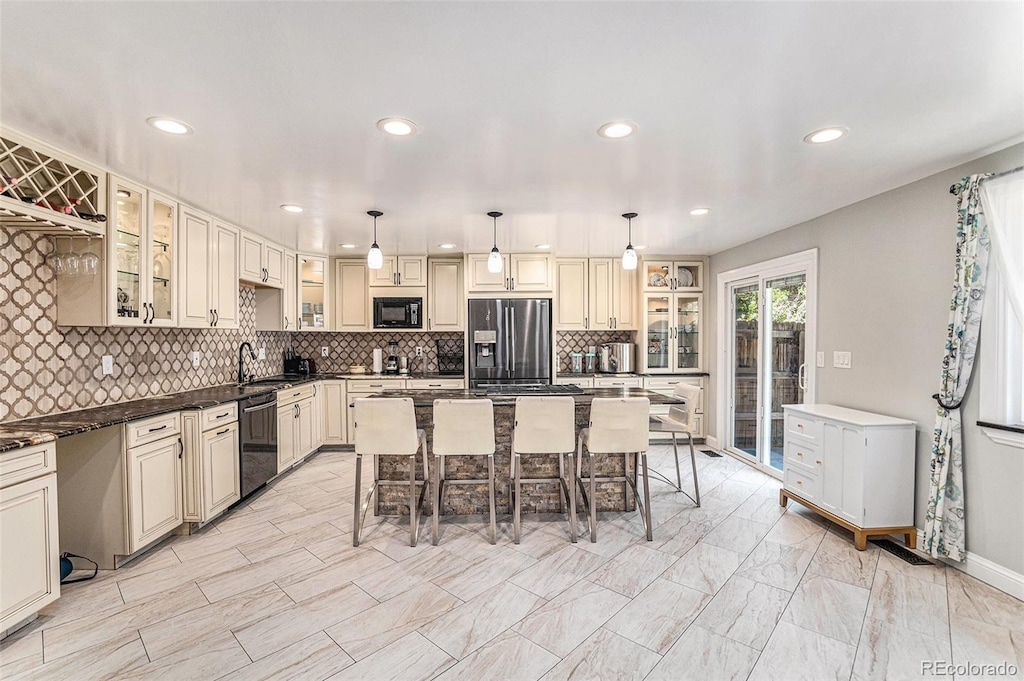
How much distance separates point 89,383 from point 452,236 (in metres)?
3.03

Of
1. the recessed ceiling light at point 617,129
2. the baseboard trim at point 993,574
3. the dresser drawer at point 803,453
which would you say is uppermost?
the recessed ceiling light at point 617,129

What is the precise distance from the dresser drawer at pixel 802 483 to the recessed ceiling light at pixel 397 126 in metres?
3.54

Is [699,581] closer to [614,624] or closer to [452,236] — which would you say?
[614,624]

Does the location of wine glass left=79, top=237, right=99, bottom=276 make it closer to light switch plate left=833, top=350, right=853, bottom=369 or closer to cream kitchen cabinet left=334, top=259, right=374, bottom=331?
cream kitchen cabinet left=334, top=259, right=374, bottom=331

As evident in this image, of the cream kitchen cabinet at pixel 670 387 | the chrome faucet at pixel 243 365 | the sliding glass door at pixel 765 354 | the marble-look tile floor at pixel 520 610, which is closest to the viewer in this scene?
the marble-look tile floor at pixel 520 610

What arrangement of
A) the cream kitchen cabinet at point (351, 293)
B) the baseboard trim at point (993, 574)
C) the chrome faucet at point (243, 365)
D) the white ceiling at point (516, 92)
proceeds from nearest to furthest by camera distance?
1. the white ceiling at point (516, 92)
2. the baseboard trim at point (993, 574)
3. the chrome faucet at point (243, 365)
4. the cream kitchen cabinet at point (351, 293)

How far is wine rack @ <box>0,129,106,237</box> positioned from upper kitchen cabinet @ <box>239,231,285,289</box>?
1.56 m

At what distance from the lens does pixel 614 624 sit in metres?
2.23

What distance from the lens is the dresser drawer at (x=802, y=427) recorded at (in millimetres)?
3350

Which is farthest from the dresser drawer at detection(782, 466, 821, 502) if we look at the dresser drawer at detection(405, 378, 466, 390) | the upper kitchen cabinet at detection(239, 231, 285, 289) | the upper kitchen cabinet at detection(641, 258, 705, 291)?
the upper kitchen cabinet at detection(239, 231, 285, 289)

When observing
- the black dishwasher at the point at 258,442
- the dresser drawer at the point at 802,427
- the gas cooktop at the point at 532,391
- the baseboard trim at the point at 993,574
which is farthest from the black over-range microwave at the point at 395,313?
Answer: the baseboard trim at the point at 993,574

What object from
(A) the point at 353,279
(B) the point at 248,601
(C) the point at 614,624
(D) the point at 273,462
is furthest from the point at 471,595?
(A) the point at 353,279

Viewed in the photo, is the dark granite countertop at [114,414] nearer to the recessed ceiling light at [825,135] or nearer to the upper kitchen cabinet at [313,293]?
the upper kitchen cabinet at [313,293]

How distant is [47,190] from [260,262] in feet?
7.00
